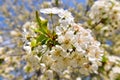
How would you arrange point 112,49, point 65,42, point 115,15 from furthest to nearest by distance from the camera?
point 112,49 < point 115,15 < point 65,42

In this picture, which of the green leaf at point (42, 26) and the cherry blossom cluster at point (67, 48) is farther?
the green leaf at point (42, 26)

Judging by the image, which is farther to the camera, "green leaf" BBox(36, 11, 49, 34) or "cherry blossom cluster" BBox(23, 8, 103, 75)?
"green leaf" BBox(36, 11, 49, 34)

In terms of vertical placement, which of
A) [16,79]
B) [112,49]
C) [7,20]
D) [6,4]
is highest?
[6,4]

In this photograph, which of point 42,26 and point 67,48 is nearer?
point 67,48

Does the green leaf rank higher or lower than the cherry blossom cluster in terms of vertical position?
higher

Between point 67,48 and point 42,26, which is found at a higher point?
point 42,26

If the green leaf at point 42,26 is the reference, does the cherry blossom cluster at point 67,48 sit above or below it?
below

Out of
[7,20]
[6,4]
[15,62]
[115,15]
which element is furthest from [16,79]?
[115,15]

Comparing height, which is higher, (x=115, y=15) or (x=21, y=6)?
(x=21, y=6)

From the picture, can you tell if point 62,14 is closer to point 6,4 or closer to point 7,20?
point 7,20

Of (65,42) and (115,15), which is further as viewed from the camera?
(115,15)

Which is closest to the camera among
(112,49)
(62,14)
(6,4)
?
(62,14)
